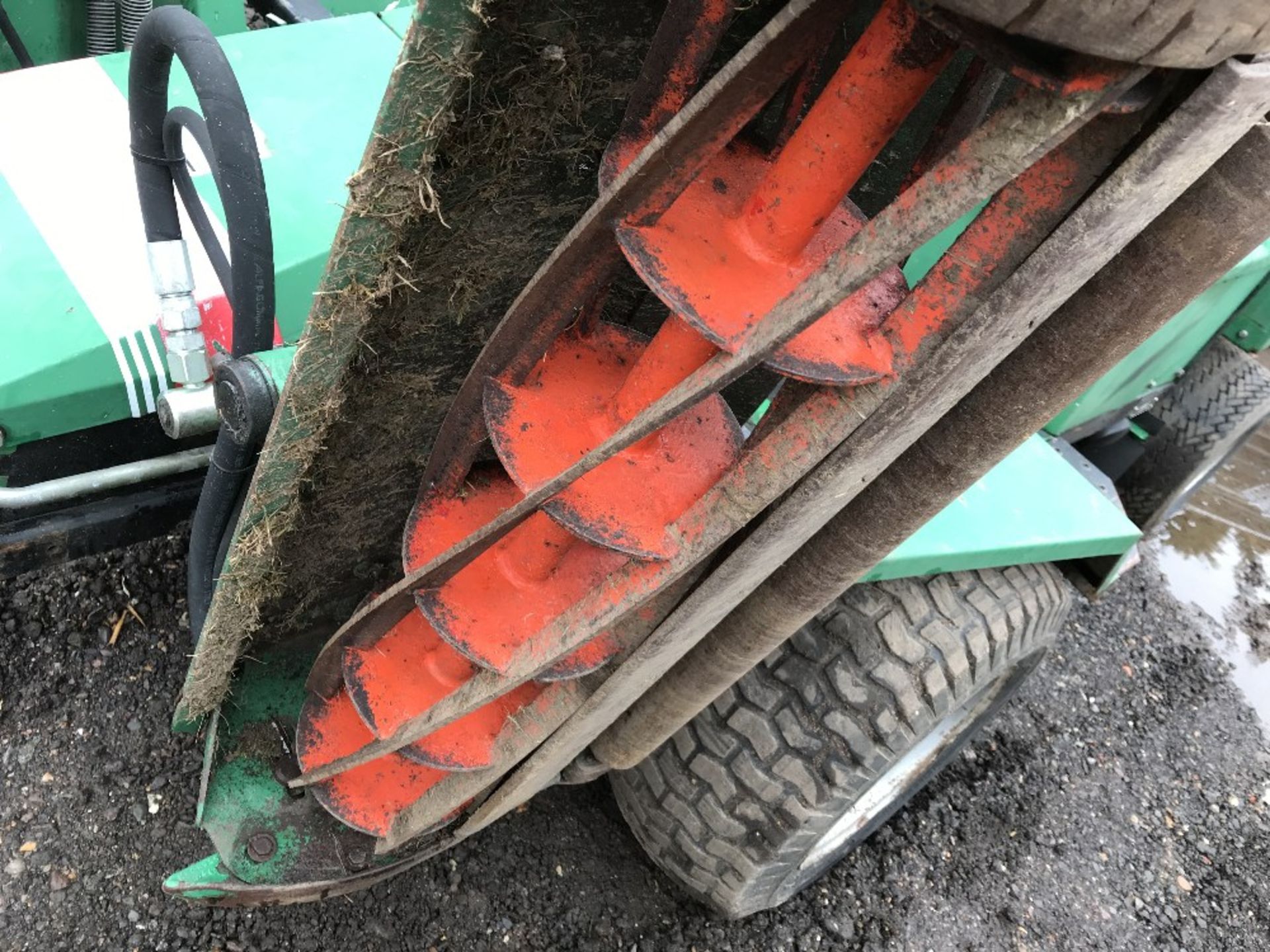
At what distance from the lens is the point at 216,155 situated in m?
1.44

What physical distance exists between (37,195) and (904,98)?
166cm

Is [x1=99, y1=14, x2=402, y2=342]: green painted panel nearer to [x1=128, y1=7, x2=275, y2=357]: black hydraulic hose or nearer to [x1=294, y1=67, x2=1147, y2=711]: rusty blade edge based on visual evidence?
[x1=128, y1=7, x2=275, y2=357]: black hydraulic hose

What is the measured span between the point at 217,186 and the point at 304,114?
0.63 m

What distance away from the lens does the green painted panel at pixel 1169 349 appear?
2951 millimetres

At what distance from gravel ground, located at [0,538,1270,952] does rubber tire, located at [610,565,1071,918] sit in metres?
0.42

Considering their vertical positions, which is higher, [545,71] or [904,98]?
[904,98]

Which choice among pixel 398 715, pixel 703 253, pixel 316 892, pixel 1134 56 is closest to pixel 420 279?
pixel 703 253

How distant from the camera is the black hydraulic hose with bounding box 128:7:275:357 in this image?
143 cm

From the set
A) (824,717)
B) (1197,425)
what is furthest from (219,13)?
(1197,425)

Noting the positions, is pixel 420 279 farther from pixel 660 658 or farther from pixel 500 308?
pixel 660 658

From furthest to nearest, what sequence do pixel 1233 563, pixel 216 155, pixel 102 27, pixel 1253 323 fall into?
pixel 1233 563 → pixel 1253 323 → pixel 102 27 → pixel 216 155

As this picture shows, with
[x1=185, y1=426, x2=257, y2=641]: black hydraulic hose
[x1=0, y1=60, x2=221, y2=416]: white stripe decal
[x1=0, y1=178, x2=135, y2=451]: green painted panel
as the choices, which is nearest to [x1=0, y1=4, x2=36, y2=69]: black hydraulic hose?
[x1=0, y1=60, x2=221, y2=416]: white stripe decal

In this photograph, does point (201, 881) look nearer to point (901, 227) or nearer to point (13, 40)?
point (901, 227)

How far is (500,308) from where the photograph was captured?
4.49ft
